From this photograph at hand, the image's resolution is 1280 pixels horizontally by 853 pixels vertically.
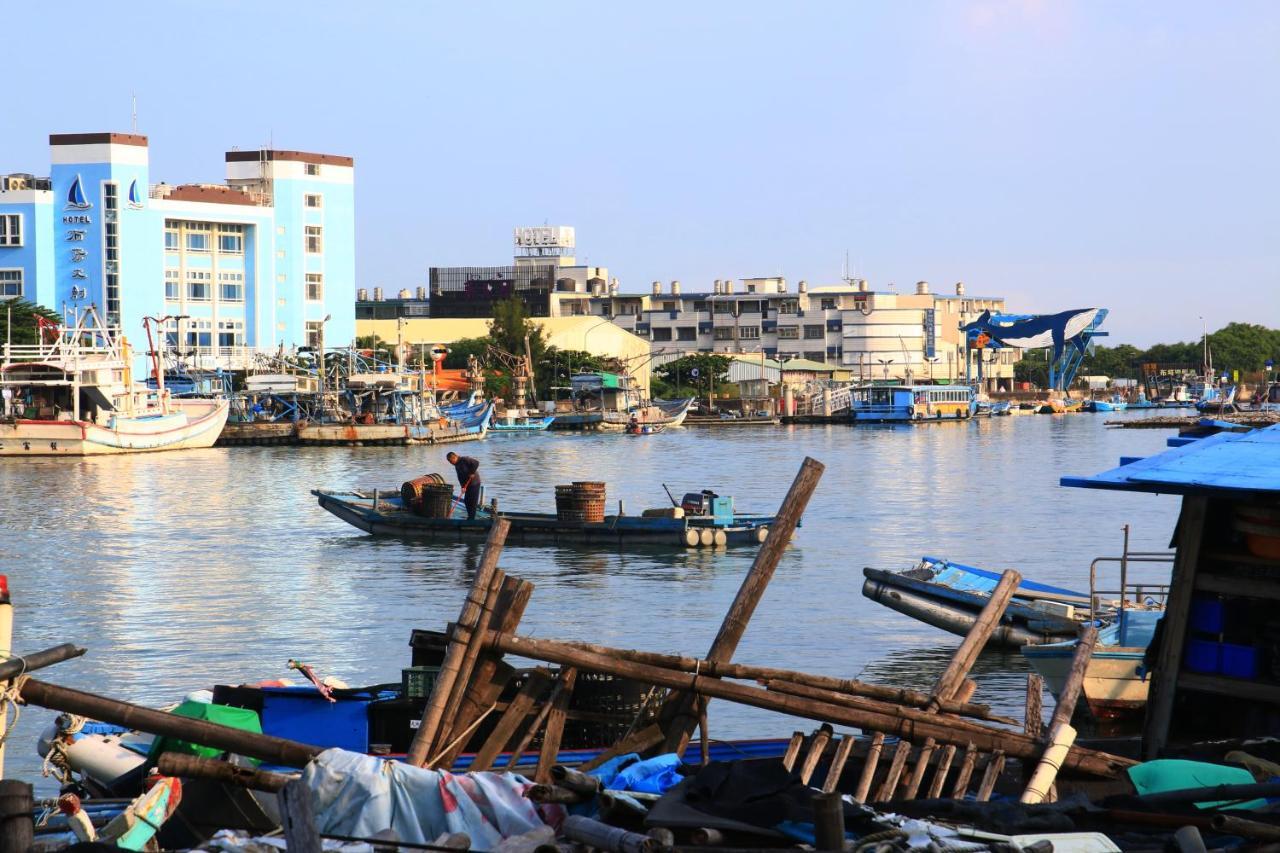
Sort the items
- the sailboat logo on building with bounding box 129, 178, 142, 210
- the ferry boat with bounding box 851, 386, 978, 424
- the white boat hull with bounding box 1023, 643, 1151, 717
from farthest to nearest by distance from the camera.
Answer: the ferry boat with bounding box 851, 386, 978, 424 < the sailboat logo on building with bounding box 129, 178, 142, 210 < the white boat hull with bounding box 1023, 643, 1151, 717

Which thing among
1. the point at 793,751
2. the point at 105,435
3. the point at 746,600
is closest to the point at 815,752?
the point at 793,751

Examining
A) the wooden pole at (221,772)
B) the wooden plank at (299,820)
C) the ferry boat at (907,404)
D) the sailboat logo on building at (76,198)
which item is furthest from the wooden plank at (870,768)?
the ferry boat at (907,404)

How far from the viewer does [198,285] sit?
9256 centimetres

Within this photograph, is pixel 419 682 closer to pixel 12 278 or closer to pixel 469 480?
pixel 469 480

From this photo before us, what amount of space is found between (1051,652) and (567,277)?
134796 mm

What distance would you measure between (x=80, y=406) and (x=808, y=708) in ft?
209

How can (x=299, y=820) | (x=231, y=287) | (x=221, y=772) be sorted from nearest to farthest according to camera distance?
(x=299, y=820) < (x=221, y=772) < (x=231, y=287)

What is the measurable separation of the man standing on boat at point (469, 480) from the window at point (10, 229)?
63327 mm

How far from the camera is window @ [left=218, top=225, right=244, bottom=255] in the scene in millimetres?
93688

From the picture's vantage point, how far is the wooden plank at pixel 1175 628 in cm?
1062

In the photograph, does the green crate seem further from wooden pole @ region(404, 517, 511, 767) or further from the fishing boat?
the fishing boat

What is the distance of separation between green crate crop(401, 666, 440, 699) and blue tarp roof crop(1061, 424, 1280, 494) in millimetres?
4616

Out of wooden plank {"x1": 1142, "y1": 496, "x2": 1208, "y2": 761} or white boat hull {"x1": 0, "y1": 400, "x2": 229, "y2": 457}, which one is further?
white boat hull {"x1": 0, "y1": 400, "x2": 229, "y2": 457}

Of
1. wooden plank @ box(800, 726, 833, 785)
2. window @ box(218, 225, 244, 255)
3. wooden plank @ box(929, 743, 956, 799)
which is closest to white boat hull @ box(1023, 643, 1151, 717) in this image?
wooden plank @ box(929, 743, 956, 799)
